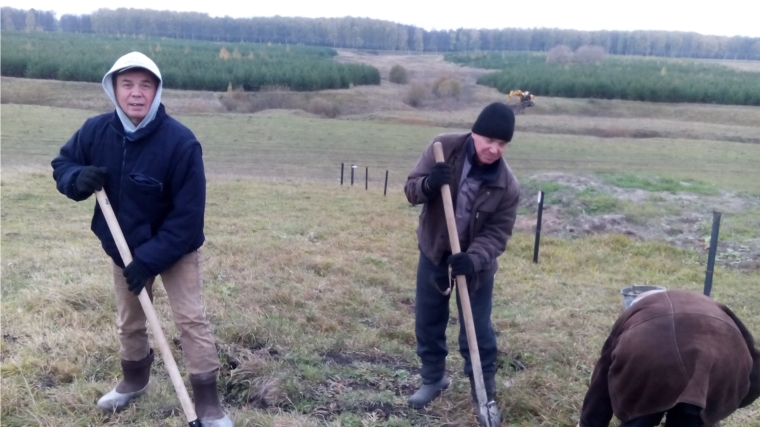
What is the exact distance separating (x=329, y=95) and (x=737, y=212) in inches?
1416

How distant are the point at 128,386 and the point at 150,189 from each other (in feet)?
3.72

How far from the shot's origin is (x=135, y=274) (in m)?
3.06

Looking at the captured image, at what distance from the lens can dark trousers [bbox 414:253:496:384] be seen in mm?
3688

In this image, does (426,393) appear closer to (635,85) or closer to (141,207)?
(141,207)

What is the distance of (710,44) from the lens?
358ft

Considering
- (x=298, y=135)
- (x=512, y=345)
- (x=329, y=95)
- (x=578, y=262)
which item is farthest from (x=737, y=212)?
(x=329, y=95)

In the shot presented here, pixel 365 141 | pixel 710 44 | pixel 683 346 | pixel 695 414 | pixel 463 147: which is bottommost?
pixel 365 141

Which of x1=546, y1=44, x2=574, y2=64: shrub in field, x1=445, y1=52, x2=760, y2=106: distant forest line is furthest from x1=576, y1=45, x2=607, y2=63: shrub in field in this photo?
x1=445, y1=52, x2=760, y2=106: distant forest line

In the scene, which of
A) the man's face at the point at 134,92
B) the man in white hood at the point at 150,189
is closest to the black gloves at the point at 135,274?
the man in white hood at the point at 150,189

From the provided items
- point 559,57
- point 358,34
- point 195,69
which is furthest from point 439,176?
point 358,34

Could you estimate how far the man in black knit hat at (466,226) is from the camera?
3.39 meters

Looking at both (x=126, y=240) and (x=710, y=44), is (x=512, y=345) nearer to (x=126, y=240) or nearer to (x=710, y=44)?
(x=126, y=240)

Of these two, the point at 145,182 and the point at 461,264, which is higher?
the point at 145,182

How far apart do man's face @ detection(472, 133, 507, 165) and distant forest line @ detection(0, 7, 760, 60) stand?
108 m
